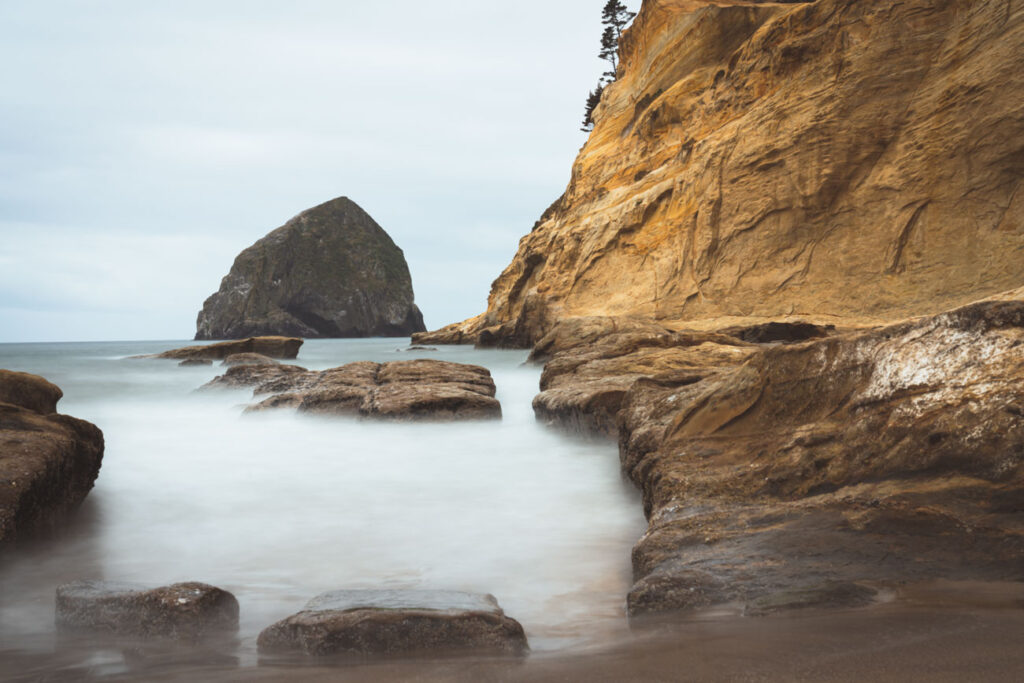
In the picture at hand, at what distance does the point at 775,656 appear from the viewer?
1868mm

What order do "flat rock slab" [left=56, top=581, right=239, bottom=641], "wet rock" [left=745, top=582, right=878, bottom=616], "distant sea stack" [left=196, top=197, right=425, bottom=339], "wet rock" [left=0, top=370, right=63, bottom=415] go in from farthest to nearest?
"distant sea stack" [left=196, top=197, right=425, bottom=339] → "wet rock" [left=0, top=370, right=63, bottom=415] → "flat rock slab" [left=56, top=581, right=239, bottom=641] → "wet rock" [left=745, top=582, right=878, bottom=616]

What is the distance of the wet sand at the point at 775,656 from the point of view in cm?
174

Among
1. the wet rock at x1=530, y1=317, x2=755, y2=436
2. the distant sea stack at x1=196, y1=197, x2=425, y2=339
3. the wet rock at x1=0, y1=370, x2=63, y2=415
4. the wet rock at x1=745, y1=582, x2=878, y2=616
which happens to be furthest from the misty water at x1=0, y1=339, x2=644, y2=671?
the distant sea stack at x1=196, y1=197, x2=425, y2=339

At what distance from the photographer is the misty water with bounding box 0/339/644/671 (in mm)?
2975

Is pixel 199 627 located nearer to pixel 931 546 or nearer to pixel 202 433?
pixel 931 546

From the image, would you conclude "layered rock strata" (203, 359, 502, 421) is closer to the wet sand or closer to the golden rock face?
the wet sand

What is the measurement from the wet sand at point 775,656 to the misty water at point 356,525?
0.85ft

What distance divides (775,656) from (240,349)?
25928 millimetres

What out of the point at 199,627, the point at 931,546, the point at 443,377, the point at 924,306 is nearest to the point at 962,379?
the point at 931,546

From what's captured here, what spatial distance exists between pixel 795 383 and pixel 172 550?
3519 mm

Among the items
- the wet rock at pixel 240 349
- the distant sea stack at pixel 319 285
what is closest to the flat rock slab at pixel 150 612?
the wet rock at pixel 240 349

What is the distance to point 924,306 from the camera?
1509cm

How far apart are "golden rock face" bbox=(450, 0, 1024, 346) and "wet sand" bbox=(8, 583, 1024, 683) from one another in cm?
1432

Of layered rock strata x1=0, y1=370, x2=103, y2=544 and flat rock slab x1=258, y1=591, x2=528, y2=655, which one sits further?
layered rock strata x1=0, y1=370, x2=103, y2=544
